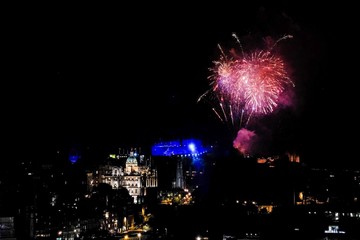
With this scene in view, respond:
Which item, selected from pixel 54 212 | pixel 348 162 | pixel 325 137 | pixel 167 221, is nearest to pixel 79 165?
pixel 54 212

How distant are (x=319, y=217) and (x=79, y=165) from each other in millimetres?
24592

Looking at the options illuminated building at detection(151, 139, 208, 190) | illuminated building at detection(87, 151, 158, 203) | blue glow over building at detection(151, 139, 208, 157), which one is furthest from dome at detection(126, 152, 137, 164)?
blue glow over building at detection(151, 139, 208, 157)

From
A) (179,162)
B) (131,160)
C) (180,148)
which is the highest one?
(180,148)

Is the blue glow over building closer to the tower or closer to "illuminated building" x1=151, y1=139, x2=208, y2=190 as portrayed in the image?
"illuminated building" x1=151, y1=139, x2=208, y2=190

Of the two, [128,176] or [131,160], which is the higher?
[131,160]

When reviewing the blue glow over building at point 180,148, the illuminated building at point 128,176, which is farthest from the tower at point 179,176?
the illuminated building at point 128,176

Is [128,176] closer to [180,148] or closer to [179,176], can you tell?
[179,176]

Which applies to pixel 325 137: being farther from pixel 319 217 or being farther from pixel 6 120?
pixel 6 120

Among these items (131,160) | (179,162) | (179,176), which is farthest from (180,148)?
→ (131,160)

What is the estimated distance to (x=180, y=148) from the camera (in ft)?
180

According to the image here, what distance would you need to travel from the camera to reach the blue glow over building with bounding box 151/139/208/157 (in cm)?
5361

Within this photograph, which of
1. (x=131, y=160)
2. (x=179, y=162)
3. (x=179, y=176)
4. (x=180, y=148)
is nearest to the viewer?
(x=179, y=176)

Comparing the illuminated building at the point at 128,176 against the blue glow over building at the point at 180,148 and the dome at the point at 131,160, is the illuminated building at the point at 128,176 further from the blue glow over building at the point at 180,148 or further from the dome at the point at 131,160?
the blue glow over building at the point at 180,148

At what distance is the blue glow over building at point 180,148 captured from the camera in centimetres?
5361
